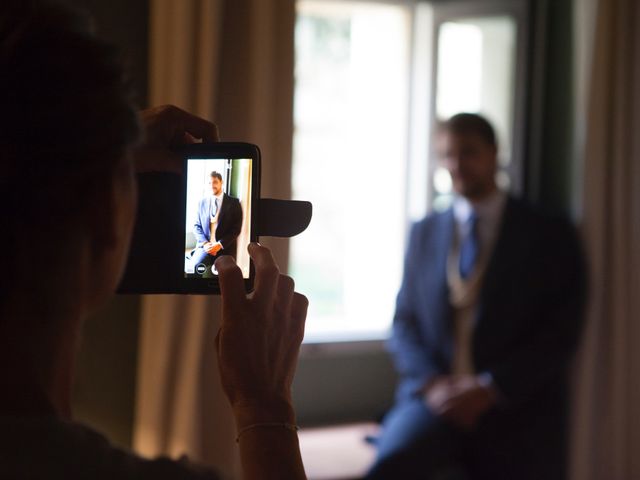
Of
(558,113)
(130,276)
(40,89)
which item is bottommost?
(130,276)

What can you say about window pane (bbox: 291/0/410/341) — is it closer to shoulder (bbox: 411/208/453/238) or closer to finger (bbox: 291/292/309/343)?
shoulder (bbox: 411/208/453/238)

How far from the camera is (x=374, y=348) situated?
102 inches

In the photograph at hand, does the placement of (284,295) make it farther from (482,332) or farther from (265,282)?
(482,332)

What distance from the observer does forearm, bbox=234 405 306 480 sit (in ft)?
1.76

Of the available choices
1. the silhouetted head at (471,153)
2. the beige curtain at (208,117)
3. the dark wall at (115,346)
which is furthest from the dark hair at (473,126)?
the dark wall at (115,346)

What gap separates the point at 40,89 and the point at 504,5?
241 cm

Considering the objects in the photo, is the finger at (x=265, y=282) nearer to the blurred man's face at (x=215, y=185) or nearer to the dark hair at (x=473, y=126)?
the blurred man's face at (x=215, y=185)

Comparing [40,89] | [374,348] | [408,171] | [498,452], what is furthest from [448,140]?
[40,89]

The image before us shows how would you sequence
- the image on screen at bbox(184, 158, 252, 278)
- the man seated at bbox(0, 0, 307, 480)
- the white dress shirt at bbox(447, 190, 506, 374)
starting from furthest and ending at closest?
the white dress shirt at bbox(447, 190, 506, 374) < the image on screen at bbox(184, 158, 252, 278) < the man seated at bbox(0, 0, 307, 480)

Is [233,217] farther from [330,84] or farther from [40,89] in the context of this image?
[330,84]

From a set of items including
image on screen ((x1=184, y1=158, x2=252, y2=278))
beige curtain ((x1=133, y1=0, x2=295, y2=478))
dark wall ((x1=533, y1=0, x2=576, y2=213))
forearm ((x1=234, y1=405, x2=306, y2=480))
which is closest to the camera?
forearm ((x1=234, y1=405, x2=306, y2=480))

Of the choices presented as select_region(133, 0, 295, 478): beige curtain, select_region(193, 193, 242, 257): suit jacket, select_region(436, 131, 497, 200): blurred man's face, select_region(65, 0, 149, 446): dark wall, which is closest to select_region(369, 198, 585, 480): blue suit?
select_region(436, 131, 497, 200): blurred man's face

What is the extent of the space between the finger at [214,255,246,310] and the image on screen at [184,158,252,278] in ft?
0.38

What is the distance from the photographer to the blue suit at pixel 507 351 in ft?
6.98
